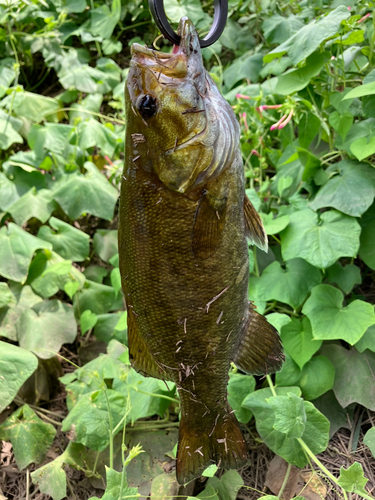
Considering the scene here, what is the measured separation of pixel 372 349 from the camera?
1.79m

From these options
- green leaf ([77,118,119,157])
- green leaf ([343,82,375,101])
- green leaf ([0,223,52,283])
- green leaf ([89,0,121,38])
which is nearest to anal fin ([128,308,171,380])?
green leaf ([343,82,375,101])

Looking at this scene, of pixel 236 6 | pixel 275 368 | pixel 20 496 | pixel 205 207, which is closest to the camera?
pixel 205 207

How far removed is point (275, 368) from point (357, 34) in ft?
4.67

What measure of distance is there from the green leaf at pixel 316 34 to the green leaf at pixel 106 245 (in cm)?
142

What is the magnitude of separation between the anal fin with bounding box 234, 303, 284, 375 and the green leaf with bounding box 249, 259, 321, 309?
0.77 m

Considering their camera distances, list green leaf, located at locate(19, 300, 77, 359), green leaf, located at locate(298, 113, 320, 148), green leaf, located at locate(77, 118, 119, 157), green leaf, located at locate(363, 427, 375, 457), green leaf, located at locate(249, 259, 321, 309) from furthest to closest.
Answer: green leaf, located at locate(77, 118, 119, 157)
green leaf, located at locate(19, 300, 77, 359)
green leaf, located at locate(298, 113, 320, 148)
green leaf, located at locate(249, 259, 321, 309)
green leaf, located at locate(363, 427, 375, 457)

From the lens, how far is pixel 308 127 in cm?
205

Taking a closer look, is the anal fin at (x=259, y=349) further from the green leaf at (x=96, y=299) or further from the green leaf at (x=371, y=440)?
the green leaf at (x=96, y=299)

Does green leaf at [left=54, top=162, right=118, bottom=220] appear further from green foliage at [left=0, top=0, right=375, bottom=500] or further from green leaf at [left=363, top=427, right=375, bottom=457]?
green leaf at [left=363, top=427, right=375, bottom=457]

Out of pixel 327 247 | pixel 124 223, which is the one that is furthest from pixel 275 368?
pixel 327 247

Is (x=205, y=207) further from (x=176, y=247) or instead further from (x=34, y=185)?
(x=34, y=185)

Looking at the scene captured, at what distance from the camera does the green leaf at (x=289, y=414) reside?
1399 millimetres

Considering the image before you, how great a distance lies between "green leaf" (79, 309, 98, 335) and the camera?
2234 millimetres

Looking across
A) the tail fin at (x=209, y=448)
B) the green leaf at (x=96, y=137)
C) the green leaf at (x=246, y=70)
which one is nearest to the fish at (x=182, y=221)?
the tail fin at (x=209, y=448)
